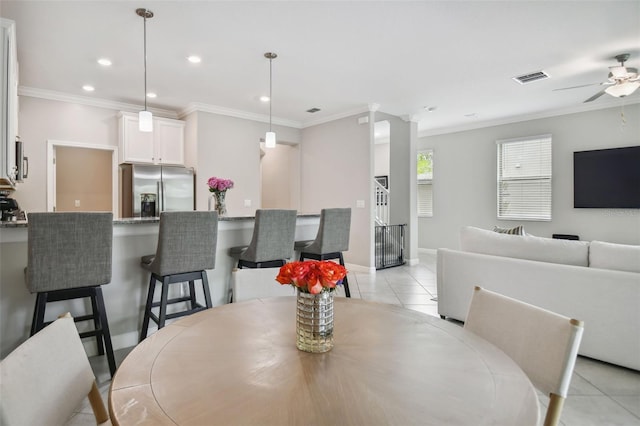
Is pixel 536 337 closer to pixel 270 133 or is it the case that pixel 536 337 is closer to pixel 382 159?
pixel 270 133

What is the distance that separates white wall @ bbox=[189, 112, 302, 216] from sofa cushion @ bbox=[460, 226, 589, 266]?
3.86m

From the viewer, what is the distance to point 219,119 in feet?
18.9

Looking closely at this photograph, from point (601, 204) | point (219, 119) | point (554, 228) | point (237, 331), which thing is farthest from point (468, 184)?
point (237, 331)

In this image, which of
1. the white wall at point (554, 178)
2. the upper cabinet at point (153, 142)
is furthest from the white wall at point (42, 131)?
the white wall at point (554, 178)

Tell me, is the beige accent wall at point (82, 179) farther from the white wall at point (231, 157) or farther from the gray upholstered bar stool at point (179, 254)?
the gray upholstered bar stool at point (179, 254)

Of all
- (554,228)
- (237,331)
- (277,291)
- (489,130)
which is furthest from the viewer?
(489,130)

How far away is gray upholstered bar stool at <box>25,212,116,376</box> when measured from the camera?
1990 millimetres

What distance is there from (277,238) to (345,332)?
1928 mm

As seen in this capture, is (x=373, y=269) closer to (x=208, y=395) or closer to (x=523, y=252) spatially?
(x=523, y=252)

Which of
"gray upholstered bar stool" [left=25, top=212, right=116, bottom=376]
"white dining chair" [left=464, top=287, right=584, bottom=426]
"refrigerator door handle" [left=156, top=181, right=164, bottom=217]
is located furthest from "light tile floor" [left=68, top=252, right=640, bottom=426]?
"refrigerator door handle" [left=156, top=181, right=164, bottom=217]

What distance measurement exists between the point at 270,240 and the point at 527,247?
2.17m

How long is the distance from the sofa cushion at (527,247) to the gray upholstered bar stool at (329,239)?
3.88 ft

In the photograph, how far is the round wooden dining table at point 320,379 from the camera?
0.73 metres

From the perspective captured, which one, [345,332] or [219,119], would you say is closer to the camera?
[345,332]
